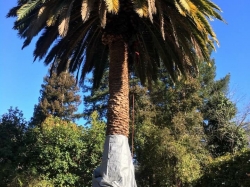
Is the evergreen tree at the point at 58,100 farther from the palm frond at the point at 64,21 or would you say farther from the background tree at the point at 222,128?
the palm frond at the point at 64,21

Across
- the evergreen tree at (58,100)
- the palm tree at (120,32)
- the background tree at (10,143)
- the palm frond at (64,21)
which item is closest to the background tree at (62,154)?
the background tree at (10,143)

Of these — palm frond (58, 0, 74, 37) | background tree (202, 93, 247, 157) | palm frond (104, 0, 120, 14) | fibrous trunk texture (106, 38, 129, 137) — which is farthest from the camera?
background tree (202, 93, 247, 157)

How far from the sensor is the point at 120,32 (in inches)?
412

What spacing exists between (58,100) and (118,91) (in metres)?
29.3

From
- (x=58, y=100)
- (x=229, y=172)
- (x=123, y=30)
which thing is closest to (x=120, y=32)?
(x=123, y=30)

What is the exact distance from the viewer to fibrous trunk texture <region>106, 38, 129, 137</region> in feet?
32.1

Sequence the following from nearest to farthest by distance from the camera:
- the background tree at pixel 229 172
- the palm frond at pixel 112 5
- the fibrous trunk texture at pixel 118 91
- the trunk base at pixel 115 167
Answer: the palm frond at pixel 112 5
the trunk base at pixel 115 167
the fibrous trunk texture at pixel 118 91
the background tree at pixel 229 172

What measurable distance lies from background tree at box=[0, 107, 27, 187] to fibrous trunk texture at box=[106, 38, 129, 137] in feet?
28.8

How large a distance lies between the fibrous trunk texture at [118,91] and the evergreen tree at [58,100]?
85.5ft

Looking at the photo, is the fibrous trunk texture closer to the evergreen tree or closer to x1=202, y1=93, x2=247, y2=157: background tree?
x1=202, y1=93, x2=247, y2=157: background tree

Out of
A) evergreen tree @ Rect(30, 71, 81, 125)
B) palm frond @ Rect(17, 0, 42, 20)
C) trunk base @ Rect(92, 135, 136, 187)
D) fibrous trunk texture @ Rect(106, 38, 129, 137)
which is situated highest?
evergreen tree @ Rect(30, 71, 81, 125)

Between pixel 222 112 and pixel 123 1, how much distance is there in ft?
52.1

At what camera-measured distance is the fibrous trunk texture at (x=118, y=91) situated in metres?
9.78

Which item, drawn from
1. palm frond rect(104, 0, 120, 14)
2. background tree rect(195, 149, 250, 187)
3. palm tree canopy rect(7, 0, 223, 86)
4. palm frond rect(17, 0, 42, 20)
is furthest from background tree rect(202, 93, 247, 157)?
palm frond rect(17, 0, 42, 20)
